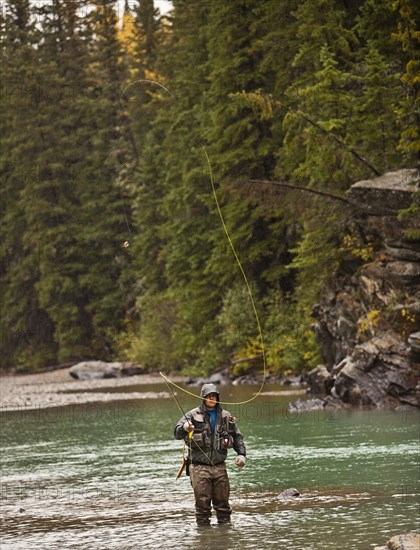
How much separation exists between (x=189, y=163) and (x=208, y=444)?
114ft

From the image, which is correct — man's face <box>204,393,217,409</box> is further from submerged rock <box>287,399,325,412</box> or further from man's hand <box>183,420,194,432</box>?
submerged rock <box>287,399,325,412</box>

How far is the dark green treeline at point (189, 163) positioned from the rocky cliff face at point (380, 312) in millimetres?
1023

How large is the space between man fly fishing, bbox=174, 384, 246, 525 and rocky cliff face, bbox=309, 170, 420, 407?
1222 cm

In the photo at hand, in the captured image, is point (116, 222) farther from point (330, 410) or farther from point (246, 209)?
point (330, 410)

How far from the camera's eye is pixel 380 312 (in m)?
26.6

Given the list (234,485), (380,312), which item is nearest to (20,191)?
(380,312)

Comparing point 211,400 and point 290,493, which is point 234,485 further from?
point 211,400

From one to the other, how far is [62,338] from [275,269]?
76.3ft

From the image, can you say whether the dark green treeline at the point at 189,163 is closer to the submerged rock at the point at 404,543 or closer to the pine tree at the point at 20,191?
the pine tree at the point at 20,191

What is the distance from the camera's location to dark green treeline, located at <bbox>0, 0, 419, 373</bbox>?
101 ft

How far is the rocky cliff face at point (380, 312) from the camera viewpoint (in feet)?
81.3

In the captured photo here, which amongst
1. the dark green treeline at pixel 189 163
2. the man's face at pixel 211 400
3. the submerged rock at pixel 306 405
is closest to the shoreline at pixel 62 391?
the dark green treeline at pixel 189 163

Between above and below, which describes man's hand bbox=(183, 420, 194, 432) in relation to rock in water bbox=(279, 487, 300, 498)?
above

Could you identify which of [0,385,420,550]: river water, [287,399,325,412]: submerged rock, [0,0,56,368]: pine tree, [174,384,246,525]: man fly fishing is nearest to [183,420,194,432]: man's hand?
[174,384,246,525]: man fly fishing
